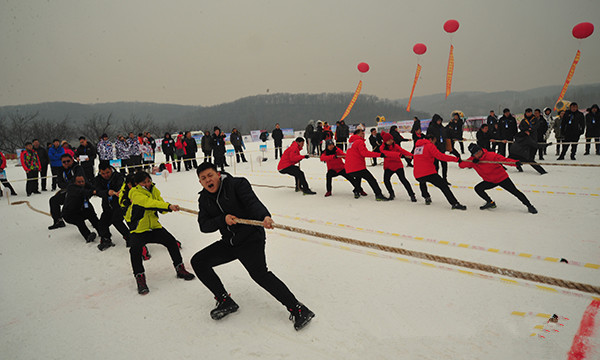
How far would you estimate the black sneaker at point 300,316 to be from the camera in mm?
2887

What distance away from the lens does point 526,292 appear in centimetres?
321

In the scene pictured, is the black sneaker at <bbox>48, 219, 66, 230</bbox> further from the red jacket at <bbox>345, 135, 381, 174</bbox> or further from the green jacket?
the red jacket at <bbox>345, 135, 381, 174</bbox>

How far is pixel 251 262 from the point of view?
292 cm

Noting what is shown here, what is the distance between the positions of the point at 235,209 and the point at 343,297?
59.7 inches

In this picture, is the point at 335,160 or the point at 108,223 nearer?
the point at 108,223

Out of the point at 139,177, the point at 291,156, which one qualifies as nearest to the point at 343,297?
the point at 139,177

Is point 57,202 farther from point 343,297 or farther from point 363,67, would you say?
point 363,67

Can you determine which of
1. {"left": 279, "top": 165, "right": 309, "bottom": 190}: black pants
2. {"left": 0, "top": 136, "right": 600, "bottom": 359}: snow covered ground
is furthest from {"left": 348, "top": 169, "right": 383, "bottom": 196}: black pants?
{"left": 279, "top": 165, "right": 309, "bottom": 190}: black pants

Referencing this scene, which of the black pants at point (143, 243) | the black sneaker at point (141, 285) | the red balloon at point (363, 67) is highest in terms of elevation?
the red balloon at point (363, 67)

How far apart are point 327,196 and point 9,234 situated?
7157mm

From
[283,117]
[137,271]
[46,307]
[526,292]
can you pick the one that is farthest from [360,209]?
[283,117]

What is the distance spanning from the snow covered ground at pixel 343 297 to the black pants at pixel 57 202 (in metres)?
0.76

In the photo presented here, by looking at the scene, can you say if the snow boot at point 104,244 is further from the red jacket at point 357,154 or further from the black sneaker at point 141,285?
the red jacket at point 357,154

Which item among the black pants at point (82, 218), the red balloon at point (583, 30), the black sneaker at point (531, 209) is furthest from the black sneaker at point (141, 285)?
the red balloon at point (583, 30)
